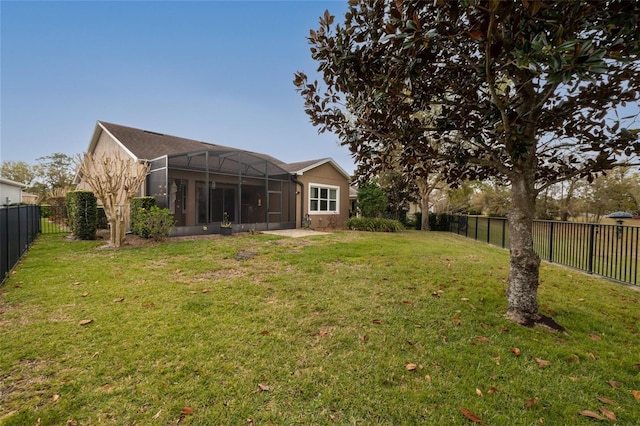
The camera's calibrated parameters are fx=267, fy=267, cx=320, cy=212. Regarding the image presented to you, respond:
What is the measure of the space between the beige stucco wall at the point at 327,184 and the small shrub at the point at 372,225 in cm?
157

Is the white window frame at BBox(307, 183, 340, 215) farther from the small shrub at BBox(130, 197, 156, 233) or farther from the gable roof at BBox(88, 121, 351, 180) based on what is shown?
the small shrub at BBox(130, 197, 156, 233)

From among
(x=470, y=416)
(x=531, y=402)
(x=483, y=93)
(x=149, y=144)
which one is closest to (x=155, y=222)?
(x=149, y=144)

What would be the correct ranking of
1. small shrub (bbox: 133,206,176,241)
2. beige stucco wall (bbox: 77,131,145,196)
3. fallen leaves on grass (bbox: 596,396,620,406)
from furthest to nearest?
beige stucco wall (bbox: 77,131,145,196), small shrub (bbox: 133,206,176,241), fallen leaves on grass (bbox: 596,396,620,406)

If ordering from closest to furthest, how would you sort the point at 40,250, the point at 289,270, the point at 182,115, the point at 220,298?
the point at 220,298 → the point at 289,270 → the point at 40,250 → the point at 182,115

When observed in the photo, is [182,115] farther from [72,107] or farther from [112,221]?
[112,221]

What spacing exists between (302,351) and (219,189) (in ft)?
44.7

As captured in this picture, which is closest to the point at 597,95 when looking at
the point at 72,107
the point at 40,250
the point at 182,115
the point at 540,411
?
the point at 540,411

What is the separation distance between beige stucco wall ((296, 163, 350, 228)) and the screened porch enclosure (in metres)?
0.63

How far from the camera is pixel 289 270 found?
19.6 ft

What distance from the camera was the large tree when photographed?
8.32 feet

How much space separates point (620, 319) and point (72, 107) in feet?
77.5

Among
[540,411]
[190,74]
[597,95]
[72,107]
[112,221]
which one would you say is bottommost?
[540,411]

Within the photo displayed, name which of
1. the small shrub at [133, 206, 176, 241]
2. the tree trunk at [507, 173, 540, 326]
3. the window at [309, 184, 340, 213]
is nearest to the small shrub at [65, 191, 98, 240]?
the small shrub at [133, 206, 176, 241]

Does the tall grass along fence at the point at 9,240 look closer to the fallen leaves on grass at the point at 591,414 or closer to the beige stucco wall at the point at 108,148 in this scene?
the beige stucco wall at the point at 108,148
